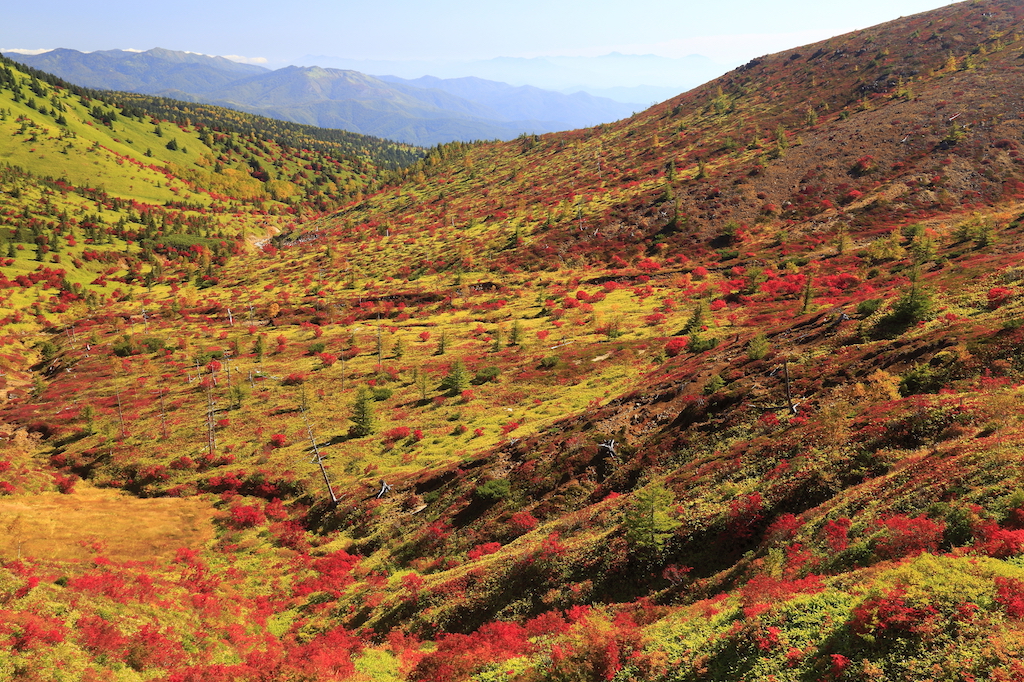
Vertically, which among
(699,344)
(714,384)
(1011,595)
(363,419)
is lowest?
(363,419)

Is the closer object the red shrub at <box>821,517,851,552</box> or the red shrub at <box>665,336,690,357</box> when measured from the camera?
the red shrub at <box>821,517,851,552</box>

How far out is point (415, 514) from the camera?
3534cm

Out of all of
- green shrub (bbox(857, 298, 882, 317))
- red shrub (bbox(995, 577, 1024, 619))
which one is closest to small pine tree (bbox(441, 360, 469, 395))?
green shrub (bbox(857, 298, 882, 317))

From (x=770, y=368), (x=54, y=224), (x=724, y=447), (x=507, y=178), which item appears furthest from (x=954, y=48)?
(x=54, y=224)

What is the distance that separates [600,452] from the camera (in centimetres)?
3241

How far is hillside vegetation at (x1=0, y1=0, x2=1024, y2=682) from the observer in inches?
606

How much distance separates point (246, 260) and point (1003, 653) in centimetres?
19616

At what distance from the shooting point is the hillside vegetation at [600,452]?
15.4 meters

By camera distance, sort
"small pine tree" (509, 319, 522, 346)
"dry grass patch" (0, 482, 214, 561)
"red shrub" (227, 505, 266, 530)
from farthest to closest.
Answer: "small pine tree" (509, 319, 522, 346)
"red shrub" (227, 505, 266, 530)
"dry grass patch" (0, 482, 214, 561)

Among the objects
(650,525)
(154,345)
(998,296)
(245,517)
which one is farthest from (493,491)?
(154,345)

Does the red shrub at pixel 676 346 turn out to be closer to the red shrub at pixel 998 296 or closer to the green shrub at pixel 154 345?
the red shrub at pixel 998 296

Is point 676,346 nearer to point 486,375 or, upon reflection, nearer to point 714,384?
point 714,384

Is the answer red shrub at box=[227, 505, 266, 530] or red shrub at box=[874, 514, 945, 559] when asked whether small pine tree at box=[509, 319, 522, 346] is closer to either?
red shrub at box=[227, 505, 266, 530]

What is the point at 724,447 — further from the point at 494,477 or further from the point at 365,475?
the point at 365,475
